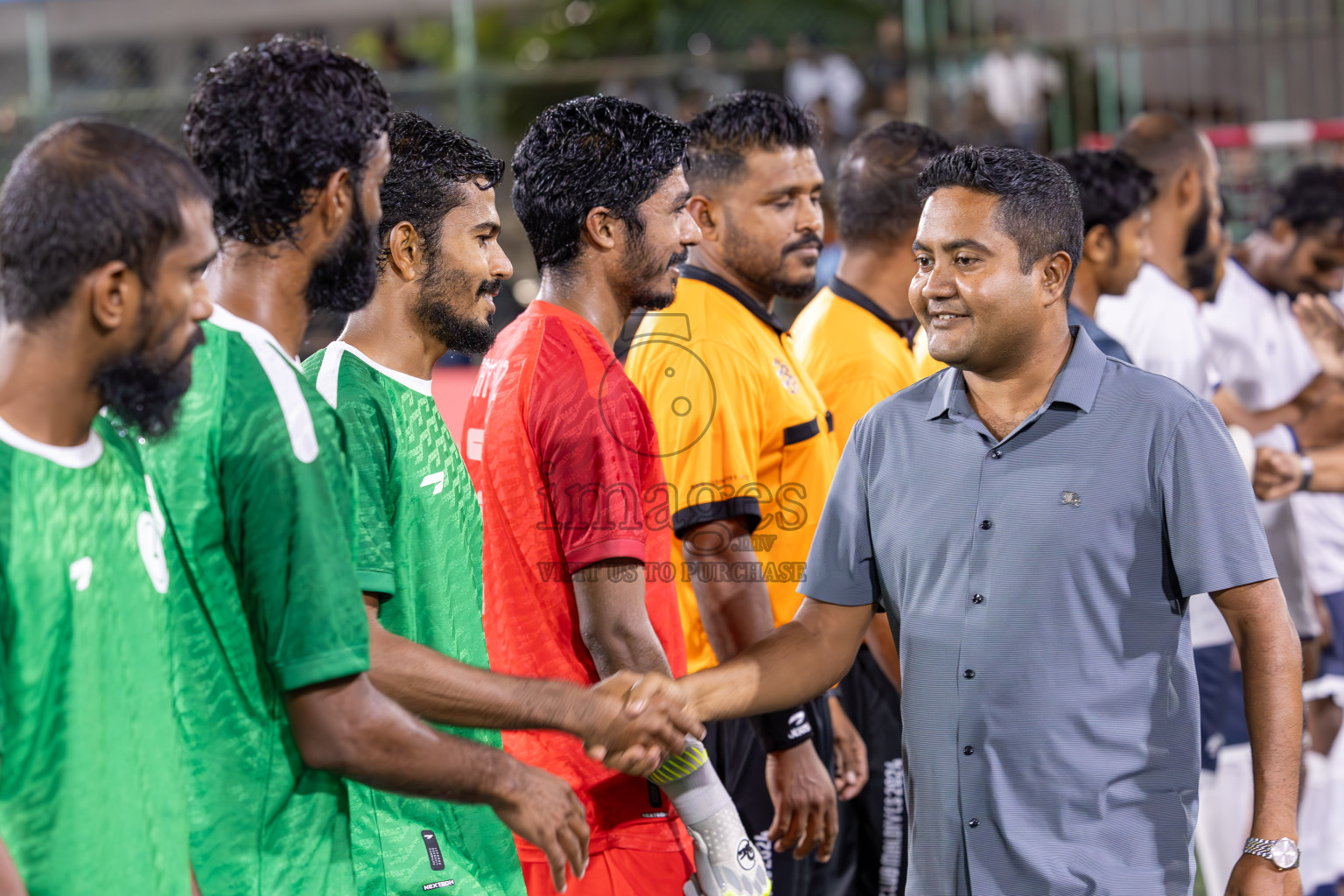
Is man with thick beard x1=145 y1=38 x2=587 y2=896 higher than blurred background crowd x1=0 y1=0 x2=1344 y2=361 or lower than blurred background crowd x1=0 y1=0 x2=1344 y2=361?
lower

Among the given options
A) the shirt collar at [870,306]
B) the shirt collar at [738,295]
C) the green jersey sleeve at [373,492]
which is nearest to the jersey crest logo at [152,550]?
the green jersey sleeve at [373,492]

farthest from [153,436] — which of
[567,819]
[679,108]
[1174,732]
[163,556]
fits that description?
[679,108]

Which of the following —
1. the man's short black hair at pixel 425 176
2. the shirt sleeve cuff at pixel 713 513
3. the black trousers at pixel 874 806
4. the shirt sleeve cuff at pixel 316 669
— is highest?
the man's short black hair at pixel 425 176

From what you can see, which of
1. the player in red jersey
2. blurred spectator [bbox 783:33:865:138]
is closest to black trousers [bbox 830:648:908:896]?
the player in red jersey

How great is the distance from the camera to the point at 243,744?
6.55 feet

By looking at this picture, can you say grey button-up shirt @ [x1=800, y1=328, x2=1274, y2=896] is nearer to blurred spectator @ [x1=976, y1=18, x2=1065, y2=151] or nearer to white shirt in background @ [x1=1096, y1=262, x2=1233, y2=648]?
white shirt in background @ [x1=1096, y1=262, x2=1233, y2=648]

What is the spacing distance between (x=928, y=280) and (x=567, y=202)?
0.85m

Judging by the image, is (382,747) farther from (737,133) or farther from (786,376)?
(737,133)

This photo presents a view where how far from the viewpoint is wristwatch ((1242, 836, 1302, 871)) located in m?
2.43

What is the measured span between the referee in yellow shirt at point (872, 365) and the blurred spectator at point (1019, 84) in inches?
264

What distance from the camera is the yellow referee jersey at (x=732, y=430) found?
3.35 meters

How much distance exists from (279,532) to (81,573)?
10.6 inches

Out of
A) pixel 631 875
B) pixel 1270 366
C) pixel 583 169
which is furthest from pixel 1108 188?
pixel 631 875

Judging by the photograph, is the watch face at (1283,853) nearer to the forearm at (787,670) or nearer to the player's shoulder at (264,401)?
the forearm at (787,670)
